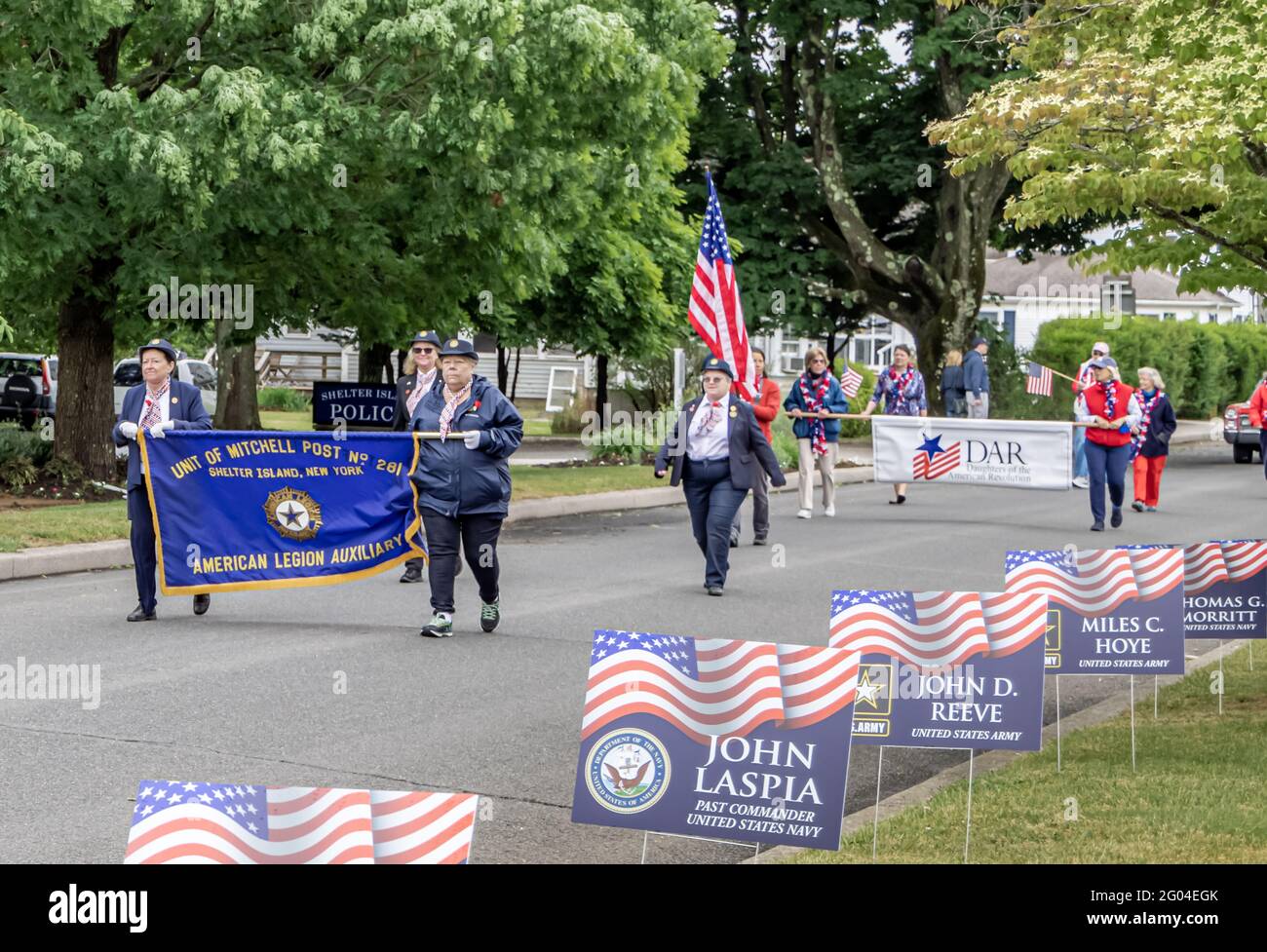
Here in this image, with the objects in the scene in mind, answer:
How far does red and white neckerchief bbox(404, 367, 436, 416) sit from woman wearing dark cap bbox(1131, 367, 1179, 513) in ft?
30.4

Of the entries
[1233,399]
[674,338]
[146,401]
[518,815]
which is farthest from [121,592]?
[1233,399]

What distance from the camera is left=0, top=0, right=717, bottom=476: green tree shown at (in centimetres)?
1627

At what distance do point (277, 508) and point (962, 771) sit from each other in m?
5.80

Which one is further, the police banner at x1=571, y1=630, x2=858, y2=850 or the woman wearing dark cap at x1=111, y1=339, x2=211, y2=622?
the woman wearing dark cap at x1=111, y1=339, x2=211, y2=622

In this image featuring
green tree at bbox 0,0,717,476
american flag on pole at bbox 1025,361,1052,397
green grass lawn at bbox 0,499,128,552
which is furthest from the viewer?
american flag on pole at bbox 1025,361,1052,397

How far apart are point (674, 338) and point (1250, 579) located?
809 inches

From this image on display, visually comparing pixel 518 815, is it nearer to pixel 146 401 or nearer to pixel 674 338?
pixel 146 401

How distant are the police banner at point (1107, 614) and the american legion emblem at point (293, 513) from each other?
18.6ft

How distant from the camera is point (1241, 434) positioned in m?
32.8

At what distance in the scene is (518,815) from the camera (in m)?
6.70

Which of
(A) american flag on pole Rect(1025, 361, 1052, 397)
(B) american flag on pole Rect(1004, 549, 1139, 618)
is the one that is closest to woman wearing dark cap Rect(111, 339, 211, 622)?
(B) american flag on pole Rect(1004, 549, 1139, 618)

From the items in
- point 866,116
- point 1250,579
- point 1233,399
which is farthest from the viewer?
point 1233,399

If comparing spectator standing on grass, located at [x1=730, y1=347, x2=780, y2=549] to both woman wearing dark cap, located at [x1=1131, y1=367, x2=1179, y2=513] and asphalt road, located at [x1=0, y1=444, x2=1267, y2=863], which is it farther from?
woman wearing dark cap, located at [x1=1131, y1=367, x2=1179, y2=513]

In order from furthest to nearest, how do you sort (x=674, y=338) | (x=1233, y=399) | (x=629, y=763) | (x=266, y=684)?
(x=1233, y=399) < (x=674, y=338) < (x=266, y=684) < (x=629, y=763)
